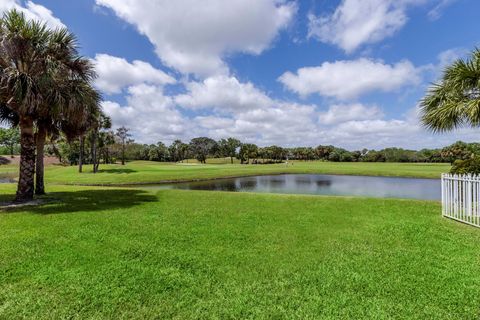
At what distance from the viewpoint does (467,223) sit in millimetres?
8242

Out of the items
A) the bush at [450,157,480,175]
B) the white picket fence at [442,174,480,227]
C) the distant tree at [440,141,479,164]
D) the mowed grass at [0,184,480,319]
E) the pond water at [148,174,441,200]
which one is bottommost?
the pond water at [148,174,441,200]

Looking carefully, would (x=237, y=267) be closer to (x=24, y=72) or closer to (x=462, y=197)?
(x=462, y=197)

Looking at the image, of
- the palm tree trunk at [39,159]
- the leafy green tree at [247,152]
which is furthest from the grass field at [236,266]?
the leafy green tree at [247,152]

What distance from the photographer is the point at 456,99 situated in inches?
346

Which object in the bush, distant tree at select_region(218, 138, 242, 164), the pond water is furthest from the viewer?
distant tree at select_region(218, 138, 242, 164)

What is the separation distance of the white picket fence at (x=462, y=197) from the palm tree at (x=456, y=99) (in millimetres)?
1800

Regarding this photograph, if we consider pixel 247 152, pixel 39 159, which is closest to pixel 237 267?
pixel 39 159

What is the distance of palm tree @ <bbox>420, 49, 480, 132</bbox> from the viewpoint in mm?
8227

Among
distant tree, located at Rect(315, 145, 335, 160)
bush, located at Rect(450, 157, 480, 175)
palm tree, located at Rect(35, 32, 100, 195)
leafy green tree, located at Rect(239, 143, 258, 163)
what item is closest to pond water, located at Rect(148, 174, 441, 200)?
bush, located at Rect(450, 157, 480, 175)

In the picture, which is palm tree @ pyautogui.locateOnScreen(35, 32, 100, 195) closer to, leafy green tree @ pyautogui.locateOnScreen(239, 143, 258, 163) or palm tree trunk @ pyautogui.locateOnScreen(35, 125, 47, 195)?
palm tree trunk @ pyautogui.locateOnScreen(35, 125, 47, 195)

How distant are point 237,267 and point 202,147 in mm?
113490

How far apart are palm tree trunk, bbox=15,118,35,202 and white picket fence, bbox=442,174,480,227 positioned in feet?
53.8

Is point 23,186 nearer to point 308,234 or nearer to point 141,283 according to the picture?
point 141,283

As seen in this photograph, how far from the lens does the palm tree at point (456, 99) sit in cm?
823
